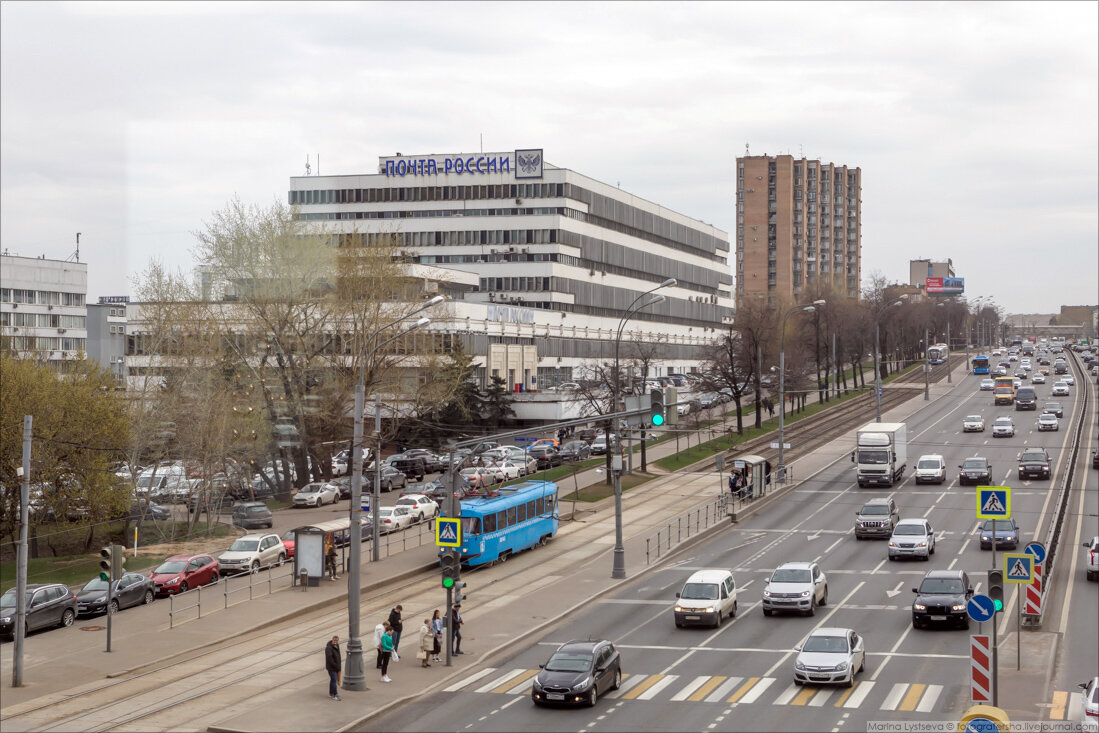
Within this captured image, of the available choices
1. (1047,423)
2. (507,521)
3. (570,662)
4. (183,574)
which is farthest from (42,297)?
(570,662)

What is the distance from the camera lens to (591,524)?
186 ft

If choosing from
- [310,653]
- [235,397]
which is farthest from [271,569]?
[235,397]

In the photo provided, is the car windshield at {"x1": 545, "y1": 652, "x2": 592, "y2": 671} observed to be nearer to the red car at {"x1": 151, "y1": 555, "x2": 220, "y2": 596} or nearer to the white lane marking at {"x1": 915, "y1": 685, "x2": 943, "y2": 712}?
the white lane marking at {"x1": 915, "y1": 685, "x2": 943, "y2": 712}

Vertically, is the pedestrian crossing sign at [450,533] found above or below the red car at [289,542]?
above

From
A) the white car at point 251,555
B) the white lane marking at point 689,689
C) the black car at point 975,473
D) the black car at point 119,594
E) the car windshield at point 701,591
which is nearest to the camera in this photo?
the white lane marking at point 689,689

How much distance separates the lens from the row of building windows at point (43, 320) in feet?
380

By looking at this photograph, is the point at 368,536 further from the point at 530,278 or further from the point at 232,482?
the point at 530,278

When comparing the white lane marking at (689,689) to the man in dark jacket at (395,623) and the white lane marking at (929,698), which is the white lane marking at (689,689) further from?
the man in dark jacket at (395,623)

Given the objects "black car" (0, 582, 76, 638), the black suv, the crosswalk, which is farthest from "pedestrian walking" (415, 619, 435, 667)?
the black suv

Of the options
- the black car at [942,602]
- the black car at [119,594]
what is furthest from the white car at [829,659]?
the black car at [119,594]

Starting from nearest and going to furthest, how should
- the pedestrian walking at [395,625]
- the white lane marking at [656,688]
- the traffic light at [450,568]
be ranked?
1. the white lane marking at [656,688]
2. the pedestrian walking at [395,625]
3. the traffic light at [450,568]

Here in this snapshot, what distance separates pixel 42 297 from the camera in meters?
119

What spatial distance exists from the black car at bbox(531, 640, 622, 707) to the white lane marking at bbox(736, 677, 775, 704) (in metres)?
3.24

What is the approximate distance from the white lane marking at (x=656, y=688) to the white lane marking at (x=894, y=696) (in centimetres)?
526
